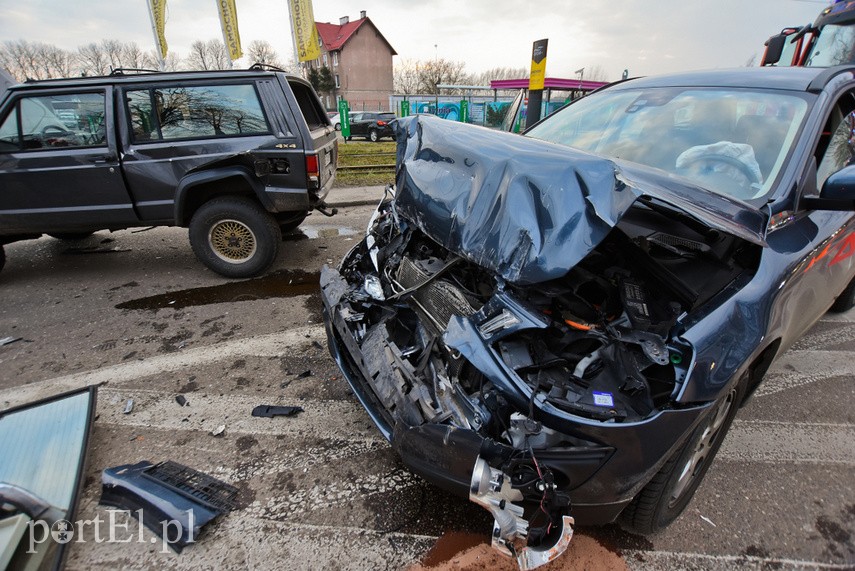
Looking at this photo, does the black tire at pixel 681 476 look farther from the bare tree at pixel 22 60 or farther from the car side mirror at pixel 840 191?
the bare tree at pixel 22 60

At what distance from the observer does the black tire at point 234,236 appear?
4.44 meters

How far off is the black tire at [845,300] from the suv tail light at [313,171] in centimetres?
510

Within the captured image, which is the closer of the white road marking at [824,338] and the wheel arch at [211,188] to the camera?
the white road marking at [824,338]

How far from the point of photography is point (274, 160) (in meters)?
4.30

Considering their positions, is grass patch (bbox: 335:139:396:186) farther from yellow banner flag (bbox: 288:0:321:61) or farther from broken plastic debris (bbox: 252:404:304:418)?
broken plastic debris (bbox: 252:404:304:418)

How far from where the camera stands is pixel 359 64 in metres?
53.9

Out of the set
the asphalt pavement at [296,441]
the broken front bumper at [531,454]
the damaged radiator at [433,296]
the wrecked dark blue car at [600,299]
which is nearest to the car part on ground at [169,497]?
the asphalt pavement at [296,441]

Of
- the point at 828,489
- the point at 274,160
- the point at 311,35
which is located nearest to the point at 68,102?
the point at 274,160

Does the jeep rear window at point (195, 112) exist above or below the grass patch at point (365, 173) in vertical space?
above

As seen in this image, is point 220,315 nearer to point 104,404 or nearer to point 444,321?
point 104,404

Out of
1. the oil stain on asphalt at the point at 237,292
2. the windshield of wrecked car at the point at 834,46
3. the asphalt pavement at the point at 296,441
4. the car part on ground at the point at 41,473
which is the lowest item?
the asphalt pavement at the point at 296,441

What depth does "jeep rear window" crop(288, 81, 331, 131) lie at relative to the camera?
487 cm

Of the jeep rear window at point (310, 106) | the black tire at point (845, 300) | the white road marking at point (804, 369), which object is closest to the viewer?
the white road marking at point (804, 369)

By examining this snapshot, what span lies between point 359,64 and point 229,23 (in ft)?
152
